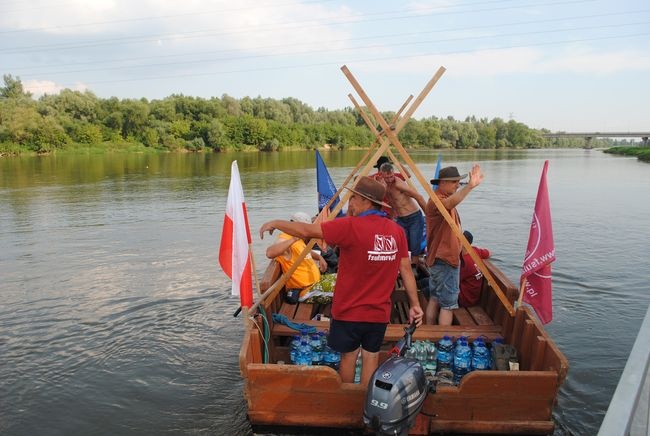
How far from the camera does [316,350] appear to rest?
5.54 meters

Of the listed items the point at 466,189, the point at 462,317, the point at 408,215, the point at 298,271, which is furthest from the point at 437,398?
the point at 408,215

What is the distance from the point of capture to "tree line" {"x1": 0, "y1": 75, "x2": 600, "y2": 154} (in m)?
61.6

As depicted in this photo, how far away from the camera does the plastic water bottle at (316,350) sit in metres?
5.47

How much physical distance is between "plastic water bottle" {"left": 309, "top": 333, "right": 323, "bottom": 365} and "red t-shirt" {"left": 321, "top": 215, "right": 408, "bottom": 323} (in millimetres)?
1341

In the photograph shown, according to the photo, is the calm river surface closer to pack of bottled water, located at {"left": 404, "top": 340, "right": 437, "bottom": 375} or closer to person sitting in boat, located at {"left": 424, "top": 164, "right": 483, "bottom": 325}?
pack of bottled water, located at {"left": 404, "top": 340, "right": 437, "bottom": 375}

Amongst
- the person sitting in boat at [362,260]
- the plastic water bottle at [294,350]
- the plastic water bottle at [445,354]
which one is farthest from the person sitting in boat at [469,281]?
the person sitting in boat at [362,260]

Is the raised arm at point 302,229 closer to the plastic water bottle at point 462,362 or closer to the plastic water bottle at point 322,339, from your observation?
the plastic water bottle at point 322,339

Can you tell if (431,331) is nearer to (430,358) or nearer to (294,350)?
(430,358)

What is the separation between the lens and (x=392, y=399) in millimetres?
3818

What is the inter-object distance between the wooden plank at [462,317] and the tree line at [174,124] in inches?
2488

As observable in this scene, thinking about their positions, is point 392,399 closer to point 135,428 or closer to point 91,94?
point 135,428

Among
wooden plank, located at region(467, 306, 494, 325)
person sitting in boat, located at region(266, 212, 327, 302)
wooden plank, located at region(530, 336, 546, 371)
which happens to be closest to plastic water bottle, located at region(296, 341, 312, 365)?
person sitting in boat, located at region(266, 212, 327, 302)

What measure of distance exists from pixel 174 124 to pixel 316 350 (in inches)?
2996

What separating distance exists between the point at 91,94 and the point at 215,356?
8419 centimetres
